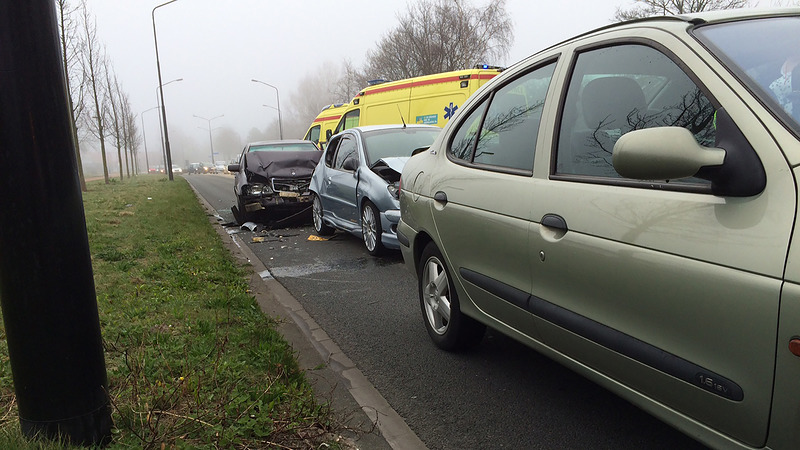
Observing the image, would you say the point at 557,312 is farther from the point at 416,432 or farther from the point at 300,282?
the point at 300,282

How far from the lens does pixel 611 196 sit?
2.18 m

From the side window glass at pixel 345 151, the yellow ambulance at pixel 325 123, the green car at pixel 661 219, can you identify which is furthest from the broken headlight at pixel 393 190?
the yellow ambulance at pixel 325 123

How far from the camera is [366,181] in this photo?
23.8ft

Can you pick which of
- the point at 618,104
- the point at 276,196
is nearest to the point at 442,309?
the point at 618,104

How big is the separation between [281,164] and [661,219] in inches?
366

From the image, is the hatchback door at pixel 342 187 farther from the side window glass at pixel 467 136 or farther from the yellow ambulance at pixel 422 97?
the side window glass at pixel 467 136

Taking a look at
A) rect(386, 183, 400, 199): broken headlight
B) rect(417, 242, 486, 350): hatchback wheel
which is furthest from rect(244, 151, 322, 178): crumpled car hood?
rect(417, 242, 486, 350): hatchback wheel

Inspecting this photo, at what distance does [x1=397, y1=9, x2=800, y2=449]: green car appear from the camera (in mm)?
1630

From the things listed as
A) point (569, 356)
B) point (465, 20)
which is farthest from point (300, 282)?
point (465, 20)

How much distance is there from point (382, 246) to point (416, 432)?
4340 mm

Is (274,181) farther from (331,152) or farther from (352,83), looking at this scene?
(352,83)

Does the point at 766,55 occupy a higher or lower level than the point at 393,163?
higher

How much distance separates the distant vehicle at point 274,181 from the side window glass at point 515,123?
728 centimetres

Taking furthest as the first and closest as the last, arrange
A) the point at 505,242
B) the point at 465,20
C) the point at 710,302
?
1. the point at 465,20
2. the point at 505,242
3. the point at 710,302
